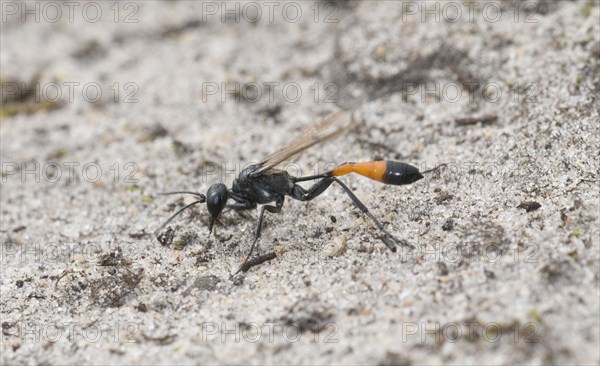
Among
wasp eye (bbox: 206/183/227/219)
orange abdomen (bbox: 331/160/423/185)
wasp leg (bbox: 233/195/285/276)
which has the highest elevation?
orange abdomen (bbox: 331/160/423/185)

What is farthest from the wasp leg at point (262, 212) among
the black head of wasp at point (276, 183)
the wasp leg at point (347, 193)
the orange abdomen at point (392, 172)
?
the orange abdomen at point (392, 172)

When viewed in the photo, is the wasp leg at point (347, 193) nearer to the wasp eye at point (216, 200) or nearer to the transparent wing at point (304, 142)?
the transparent wing at point (304, 142)

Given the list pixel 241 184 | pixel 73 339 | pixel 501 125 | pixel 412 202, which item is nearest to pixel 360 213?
pixel 412 202

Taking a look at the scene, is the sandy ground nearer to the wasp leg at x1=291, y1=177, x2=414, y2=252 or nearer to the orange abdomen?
the wasp leg at x1=291, y1=177, x2=414, y2=252

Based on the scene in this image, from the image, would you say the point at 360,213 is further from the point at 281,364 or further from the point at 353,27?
the point at 353,27

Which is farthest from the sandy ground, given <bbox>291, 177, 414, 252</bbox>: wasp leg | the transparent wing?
the transparent wing

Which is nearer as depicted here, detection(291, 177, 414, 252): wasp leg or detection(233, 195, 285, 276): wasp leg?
detection(291, 177, 414, 252): wasp leg

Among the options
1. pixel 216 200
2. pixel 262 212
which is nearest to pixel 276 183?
pixel 262 212
